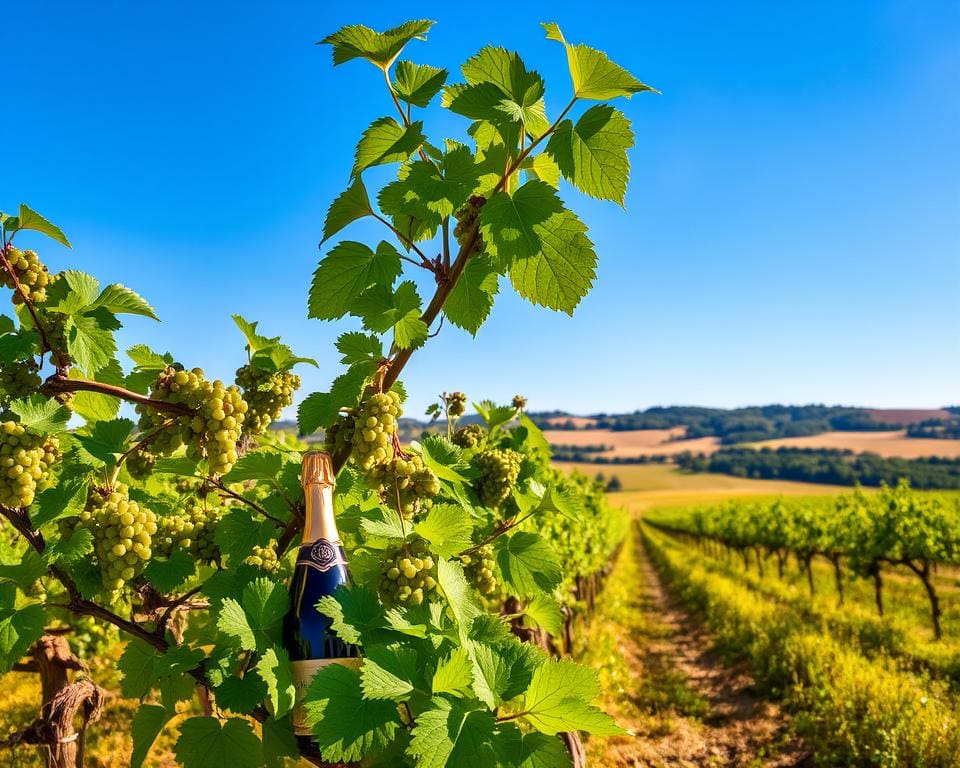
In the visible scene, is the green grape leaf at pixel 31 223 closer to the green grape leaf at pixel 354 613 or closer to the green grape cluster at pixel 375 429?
the green grape cluster at pixel 375 429

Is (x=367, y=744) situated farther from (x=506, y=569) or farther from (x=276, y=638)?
(x=506, y=569)

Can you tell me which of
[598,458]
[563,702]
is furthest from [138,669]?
[598,458]

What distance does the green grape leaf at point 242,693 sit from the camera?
1442mm

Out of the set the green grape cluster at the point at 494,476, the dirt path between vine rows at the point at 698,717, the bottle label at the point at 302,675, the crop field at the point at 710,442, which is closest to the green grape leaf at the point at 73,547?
the bottle label at the point at 302,675

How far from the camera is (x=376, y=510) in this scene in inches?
62.0

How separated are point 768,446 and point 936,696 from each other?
167 metres

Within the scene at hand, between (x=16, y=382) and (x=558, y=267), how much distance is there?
148 cm

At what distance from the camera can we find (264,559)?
1.74 m

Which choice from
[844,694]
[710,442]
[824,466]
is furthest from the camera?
[710,442]

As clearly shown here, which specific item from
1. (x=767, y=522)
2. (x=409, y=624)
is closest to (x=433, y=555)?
(x=409, y=624)

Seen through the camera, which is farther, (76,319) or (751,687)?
(751,687)

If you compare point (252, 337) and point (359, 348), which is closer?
point (359, 348)

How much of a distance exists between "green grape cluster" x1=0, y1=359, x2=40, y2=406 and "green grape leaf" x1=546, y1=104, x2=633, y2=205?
1.49 meters

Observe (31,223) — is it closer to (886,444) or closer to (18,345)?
(18,345)
